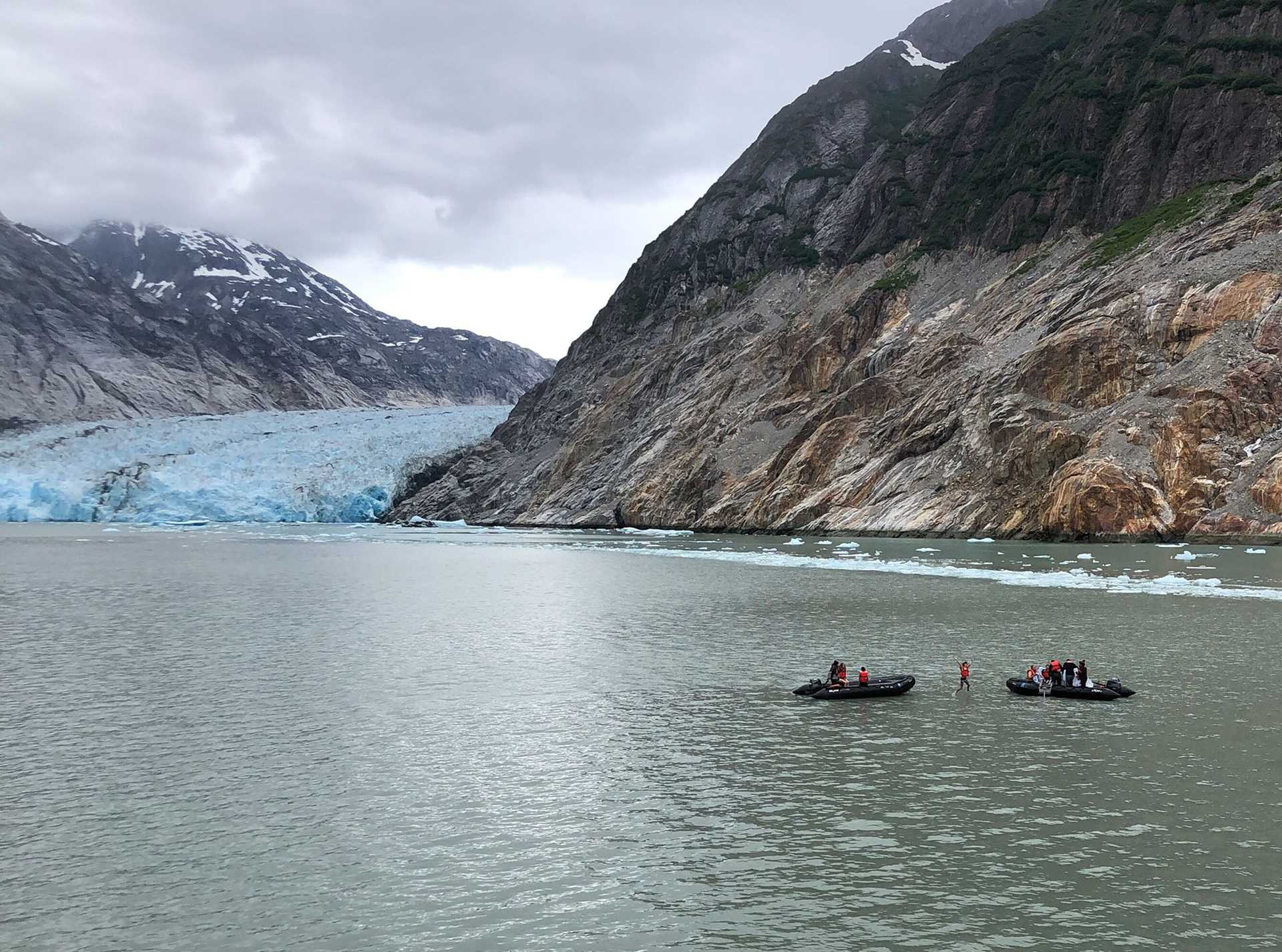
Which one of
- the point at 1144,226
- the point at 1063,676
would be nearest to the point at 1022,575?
the point at 1063,676

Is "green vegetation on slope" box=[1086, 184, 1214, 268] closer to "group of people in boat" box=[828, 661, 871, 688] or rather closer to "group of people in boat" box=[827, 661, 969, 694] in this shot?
"group of people in boat" box=[827, 661, 969, 694]

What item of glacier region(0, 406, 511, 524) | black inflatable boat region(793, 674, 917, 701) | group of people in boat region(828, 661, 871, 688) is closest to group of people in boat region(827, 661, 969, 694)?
group of people in boat region(828, 661, 871, 688)

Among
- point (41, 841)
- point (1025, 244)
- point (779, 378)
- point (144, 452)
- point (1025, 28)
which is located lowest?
point (41, 841)

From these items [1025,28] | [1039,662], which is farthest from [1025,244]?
[1039,662]

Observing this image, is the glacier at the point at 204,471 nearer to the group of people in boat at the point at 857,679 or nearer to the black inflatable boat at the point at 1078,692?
the group of people in boat at the point at 857,679

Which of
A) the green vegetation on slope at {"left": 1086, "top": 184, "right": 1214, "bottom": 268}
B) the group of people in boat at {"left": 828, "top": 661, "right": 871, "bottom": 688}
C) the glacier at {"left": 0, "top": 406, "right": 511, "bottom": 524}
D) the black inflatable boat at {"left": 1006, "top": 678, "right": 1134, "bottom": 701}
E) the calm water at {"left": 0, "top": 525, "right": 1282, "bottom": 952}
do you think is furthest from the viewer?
the glacier at {"left": 0, "top": 406, "right": 511, "bottom": 524}

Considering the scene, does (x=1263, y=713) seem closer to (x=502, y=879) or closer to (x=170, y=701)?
(x=502, y=879)

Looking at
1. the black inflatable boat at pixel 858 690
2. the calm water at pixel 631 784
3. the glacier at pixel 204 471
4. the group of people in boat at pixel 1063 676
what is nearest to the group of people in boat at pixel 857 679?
the black inflatable boat at pixel 858 690
